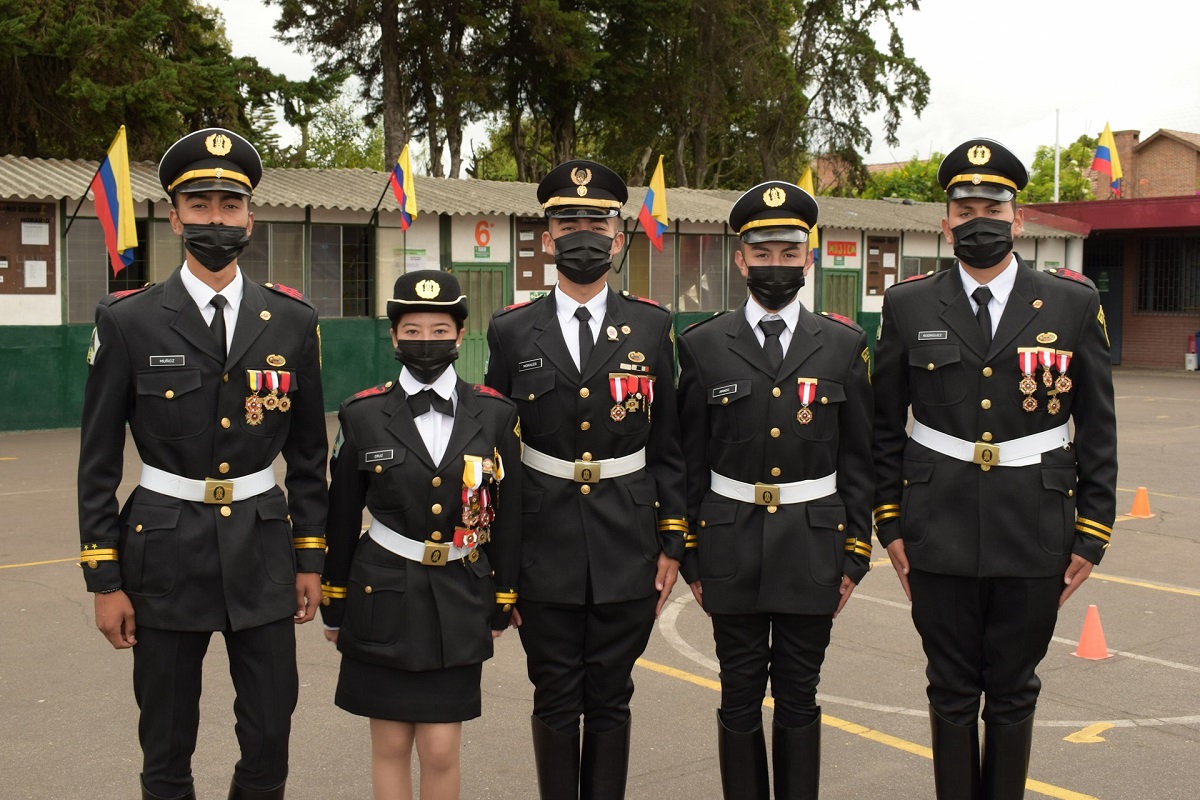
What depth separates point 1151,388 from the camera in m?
25.6

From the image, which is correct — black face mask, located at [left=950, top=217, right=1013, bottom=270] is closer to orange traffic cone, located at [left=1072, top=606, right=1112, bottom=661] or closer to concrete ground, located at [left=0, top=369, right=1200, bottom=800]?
concrete ground, located at [left=0, top=369, right=1200, bottom=800]

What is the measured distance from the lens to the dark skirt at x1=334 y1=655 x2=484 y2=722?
3.79 metres

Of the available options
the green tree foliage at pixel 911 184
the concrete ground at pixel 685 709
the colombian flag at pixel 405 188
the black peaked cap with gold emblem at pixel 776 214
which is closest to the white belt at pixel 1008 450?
the black peaked cap with gold emblem at pixel 776 214

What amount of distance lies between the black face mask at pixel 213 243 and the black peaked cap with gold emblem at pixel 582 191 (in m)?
1.05

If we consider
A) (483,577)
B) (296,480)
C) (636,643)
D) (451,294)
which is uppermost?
(451,294)

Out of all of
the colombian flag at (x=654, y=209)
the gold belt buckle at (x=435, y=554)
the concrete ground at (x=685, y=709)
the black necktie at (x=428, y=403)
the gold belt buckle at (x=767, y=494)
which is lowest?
the concrete ground at (x=685, y=709)

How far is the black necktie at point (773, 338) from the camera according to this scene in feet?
13.9

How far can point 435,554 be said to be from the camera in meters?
3.82

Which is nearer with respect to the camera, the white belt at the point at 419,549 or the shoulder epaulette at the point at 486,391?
the white belt at the point at 419,549

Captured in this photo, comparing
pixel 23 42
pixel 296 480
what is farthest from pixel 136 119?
pixel 296 480

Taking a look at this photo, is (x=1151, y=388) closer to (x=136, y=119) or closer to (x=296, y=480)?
(x=136, y=119)

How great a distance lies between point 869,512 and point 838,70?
39370mm

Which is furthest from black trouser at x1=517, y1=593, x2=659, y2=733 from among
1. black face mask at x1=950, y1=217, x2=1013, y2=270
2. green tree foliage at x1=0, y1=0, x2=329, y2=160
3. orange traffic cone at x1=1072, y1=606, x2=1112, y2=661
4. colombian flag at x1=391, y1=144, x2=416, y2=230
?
green tree foliage at x1=0, y1=0, x2=329, y2=160

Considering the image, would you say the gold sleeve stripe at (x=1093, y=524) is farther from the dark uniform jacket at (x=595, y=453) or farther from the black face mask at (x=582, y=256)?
the black face mask at (x=582, y=256)
